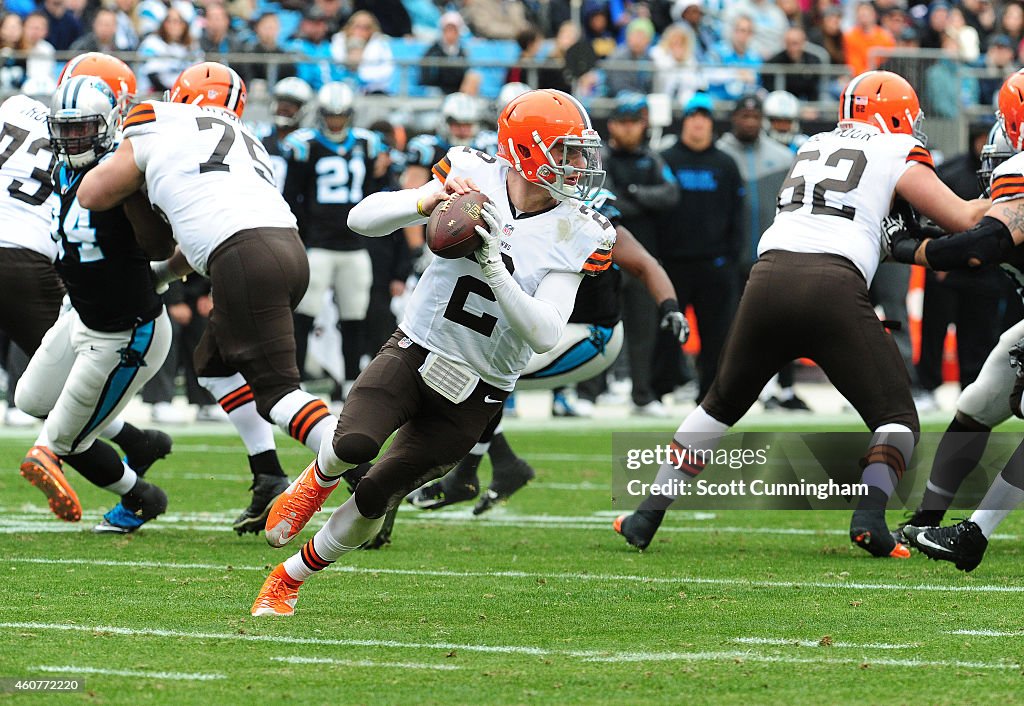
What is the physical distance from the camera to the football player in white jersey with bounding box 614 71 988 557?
566cm

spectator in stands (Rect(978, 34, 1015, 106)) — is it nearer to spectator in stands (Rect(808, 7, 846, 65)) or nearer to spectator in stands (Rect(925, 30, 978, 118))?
spectator in stands (Rect(925, 30, 978, 118))

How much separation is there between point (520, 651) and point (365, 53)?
10820 mm

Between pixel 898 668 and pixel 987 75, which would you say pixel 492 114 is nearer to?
pixel 987 75

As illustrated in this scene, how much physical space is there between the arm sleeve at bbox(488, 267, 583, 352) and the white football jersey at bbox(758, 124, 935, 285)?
4.77ft

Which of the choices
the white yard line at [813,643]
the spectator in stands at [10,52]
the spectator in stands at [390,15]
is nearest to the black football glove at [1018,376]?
the white yard line at [813,643]

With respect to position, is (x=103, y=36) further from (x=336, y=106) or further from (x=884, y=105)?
(x=884, y=105)

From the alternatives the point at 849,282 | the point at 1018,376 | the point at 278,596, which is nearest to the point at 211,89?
the point at 278,596

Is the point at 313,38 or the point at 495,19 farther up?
the point at 313,38

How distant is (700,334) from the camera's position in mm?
11000

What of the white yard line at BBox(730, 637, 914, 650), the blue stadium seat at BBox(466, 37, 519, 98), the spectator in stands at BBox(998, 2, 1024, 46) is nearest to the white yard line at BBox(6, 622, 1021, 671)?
the white yard line at BBox(730, 637, 914, 650)

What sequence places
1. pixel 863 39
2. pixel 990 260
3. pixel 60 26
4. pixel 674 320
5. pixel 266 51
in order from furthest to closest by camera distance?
1. pixel 863 39
2. pixel 60 26
3. pixel 266 51
4. pixel 674 320
5. pixel 990 260

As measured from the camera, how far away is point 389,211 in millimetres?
4594

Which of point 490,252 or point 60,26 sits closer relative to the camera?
point 490,252

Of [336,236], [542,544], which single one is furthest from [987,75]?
[542,544]
